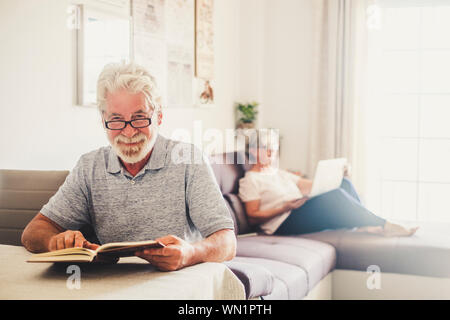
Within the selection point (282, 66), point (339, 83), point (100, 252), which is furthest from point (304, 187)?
point (100, 252)

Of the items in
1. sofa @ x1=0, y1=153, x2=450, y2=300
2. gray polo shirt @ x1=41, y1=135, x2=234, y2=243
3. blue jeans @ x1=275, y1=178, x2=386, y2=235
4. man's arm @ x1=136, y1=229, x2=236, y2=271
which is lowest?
sofa @ x1=0, y1=153, x2=450, y2=300

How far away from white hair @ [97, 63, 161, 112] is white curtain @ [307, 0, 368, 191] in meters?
3.17

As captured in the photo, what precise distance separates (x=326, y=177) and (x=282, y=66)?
1915mm

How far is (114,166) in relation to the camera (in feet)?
5.72

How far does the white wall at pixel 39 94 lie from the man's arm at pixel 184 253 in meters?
1.26

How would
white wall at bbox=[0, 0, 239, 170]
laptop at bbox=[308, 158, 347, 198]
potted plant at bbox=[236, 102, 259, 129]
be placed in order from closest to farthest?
white wall at bbox=[0, 0, 239, 170] → laptop at bbox=[308, 158, 347, 198] → potted plant at bbox=[236, 102, 259, 129]

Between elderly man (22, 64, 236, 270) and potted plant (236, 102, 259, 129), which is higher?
potted plant (236, 102, 259, 129)

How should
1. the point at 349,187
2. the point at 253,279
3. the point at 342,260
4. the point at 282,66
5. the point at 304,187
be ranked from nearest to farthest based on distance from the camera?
the point at 253,279 < the point at 342,260 < the point at 349,187 < the point at 304,187 < the point at 282,66

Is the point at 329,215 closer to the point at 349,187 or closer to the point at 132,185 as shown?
the point at 349,187

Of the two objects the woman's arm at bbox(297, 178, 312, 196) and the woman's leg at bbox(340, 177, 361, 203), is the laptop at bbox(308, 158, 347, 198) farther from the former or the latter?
the woman's arm at bbox(297, 178, 312, 196)

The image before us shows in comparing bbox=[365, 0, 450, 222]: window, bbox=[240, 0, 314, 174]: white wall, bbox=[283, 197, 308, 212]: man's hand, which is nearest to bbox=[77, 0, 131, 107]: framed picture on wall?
bbox=[283, 197, 308, 212]: man's hand

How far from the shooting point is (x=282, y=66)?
4.97 meters

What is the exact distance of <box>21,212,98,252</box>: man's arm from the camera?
144cm

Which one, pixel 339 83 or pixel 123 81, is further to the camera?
pixel 339 83
